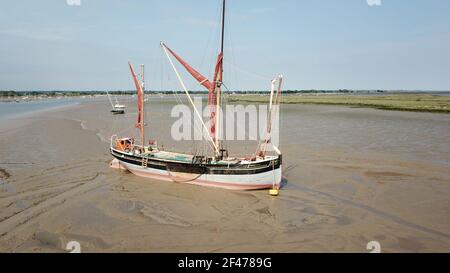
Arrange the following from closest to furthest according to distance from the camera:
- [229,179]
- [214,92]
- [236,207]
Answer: [236,207] < [229,179] < [214,92]

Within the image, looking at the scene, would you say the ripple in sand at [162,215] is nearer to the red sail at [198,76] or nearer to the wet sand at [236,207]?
the wet sand at [236,207]

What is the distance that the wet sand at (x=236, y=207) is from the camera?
Answer: 549 inches

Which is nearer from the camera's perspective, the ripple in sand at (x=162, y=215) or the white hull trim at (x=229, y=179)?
the ripple in sand at (x=162, y=215)

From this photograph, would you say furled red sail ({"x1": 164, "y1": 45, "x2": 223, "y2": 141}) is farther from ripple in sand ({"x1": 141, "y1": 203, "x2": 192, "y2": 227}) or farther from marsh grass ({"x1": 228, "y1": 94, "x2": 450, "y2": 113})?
marsh grass ({"x1": 228, "y1": 94, "x2": 450, "y2": 113})

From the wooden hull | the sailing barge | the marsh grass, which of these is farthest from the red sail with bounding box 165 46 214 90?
the marsh grass

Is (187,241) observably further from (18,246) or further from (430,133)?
(430,133)

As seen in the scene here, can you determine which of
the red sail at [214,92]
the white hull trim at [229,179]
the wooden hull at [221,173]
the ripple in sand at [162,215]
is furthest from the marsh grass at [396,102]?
the ripple in sand at [162,215]

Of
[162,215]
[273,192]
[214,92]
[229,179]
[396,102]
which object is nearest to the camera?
[162,215]

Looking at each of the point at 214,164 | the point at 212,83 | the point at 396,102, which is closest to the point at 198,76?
the point at 212,83

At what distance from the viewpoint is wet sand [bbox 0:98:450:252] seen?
13.9 meters

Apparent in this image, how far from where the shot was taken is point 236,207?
59.3 ft

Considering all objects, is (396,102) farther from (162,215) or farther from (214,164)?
(162,215)

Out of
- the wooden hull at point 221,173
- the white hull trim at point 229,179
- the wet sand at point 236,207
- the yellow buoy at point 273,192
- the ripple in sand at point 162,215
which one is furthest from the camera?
the white hull trim at point 229,179

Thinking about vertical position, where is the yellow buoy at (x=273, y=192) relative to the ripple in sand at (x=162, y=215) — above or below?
above
